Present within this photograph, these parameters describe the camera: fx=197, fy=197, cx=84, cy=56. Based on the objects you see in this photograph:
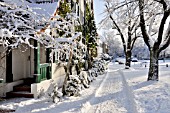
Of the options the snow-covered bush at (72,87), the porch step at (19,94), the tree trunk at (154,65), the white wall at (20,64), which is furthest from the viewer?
the tree trunk at (154,65)

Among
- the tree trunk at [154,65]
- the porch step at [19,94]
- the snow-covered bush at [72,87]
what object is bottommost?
the porch step at [19,94]

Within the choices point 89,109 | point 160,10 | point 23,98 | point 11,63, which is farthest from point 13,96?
point 160,10

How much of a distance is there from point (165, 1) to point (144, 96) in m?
5.86

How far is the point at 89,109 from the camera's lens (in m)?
7.18

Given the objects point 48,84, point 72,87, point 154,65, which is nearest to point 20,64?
point 48,84

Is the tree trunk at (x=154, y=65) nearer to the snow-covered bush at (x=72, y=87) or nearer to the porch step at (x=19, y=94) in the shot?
the snow-covered bush at (x=72, y=87)

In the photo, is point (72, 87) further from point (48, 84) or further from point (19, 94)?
point (19, 94)

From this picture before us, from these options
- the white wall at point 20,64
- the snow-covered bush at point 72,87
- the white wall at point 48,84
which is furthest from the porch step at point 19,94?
the snow-covered bush at point 72,87

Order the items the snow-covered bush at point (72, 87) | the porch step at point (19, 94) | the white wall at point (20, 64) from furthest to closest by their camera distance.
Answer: the white wall at point (20, 64) → the snow-covered bush at point (72, 87) → the porch step at point (19, 94)

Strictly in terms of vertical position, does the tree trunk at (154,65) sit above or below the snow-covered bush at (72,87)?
above

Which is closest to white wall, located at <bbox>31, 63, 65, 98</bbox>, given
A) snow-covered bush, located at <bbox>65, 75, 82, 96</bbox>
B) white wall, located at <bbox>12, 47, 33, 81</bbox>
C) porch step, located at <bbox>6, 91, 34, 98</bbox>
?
porch step, located at <bbox>6, 91, 34, 98</bbox>

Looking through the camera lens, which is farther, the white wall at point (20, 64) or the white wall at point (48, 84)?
the white wall at point (20, 64)

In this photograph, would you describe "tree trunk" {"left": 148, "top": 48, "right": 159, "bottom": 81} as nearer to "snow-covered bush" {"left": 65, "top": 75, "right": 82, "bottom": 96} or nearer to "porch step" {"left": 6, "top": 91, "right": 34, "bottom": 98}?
"snow-covered bush" {"left": 65, "top": 75, "right": 82, "bottom": 96}

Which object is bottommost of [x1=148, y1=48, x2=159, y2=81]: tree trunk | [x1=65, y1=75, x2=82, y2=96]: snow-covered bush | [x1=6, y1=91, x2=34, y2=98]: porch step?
[x1=6, y1=91, x2=34, y2=98]: porch step
